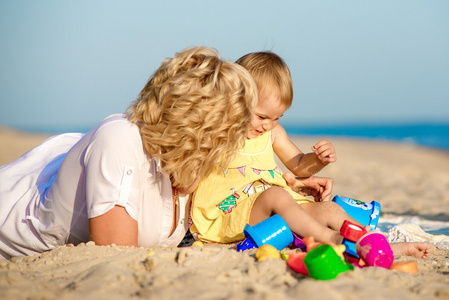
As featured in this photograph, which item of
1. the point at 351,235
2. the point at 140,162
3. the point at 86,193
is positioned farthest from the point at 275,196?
the point at 86,193

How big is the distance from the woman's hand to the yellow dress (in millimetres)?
292

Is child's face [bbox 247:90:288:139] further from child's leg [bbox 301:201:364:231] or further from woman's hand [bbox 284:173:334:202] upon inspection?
child's leg [bbox 301:201:364:231]

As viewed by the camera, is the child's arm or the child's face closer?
the child's face

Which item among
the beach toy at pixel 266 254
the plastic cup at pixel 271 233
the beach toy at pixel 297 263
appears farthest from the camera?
the plastic cup at pixel 271 233

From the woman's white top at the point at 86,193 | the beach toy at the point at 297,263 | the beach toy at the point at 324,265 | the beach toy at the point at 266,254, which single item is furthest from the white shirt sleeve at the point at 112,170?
the beach toy at the point at 324,265

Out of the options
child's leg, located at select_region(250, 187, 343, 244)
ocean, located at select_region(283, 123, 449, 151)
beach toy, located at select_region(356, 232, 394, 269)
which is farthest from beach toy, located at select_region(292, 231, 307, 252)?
ocean, located at select_region(283, 123, 449, 151)

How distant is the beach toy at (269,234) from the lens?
2.25m

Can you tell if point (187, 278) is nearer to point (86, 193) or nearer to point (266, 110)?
point (86, 193)

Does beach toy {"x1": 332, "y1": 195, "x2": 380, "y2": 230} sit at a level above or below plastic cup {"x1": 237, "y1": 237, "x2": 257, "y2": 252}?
below

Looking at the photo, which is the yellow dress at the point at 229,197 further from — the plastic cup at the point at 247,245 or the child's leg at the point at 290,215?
the plastic cup at the point at 247,245

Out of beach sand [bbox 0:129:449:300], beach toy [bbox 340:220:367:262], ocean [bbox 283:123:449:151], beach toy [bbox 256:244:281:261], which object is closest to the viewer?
beach sand [bbox 0:129:449:300]

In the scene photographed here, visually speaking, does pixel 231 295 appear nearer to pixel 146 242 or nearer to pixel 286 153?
pixel 146 242

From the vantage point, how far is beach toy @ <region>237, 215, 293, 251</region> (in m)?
2.25

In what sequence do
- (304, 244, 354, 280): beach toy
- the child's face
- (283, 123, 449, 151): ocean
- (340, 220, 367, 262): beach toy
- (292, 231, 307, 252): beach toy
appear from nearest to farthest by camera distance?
(304, 244, 354, 280): beach toy
(340, 220, 367, 262): beach toy
(292, 231, 307, 252): beach toy
the child's face
(283, 123, 449, 151): ocean
